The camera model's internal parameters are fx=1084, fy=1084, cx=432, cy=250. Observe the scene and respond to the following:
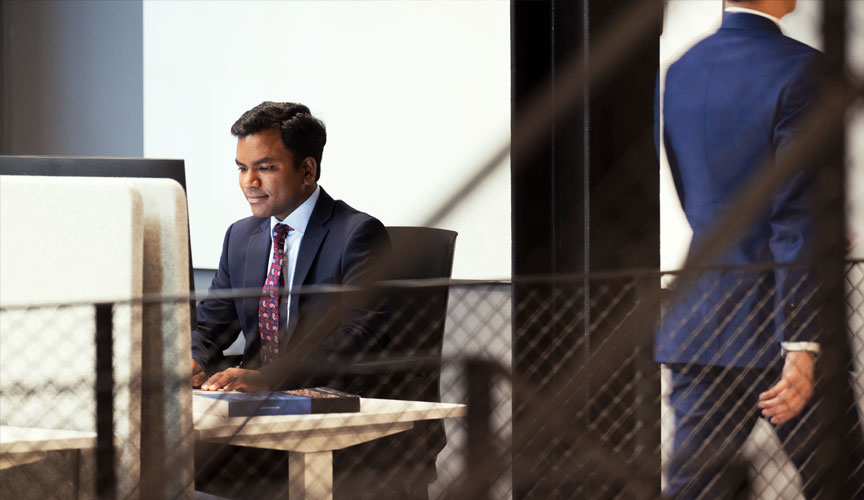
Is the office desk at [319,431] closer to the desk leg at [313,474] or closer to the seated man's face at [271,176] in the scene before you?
the desk leg at [313,474]

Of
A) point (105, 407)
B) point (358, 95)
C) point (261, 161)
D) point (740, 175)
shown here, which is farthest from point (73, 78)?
point (105, 407)

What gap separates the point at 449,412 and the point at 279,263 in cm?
76

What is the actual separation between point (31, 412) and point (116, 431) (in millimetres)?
141

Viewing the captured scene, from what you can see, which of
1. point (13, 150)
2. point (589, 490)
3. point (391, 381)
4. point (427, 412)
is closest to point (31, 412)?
point (427, 412)

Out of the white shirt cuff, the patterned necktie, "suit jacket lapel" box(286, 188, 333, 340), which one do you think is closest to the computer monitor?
the patterned necktie

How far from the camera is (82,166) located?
5.94ft

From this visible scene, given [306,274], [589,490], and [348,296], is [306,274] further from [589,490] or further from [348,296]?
[348,296]

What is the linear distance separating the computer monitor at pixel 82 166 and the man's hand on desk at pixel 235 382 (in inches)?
5.6

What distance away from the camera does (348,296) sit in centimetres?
100

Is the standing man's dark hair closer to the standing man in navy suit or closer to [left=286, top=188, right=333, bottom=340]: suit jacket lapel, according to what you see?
[left=286, top=188, right=333, bottom=340]: suit jacket lapel

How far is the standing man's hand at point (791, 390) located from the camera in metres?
1.64

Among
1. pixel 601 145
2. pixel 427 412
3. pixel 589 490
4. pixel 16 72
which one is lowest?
pixel 589 490

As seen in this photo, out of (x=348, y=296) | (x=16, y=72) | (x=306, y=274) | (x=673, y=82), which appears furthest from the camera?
(x=16, y=72)

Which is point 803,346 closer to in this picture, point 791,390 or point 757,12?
point 791,390
